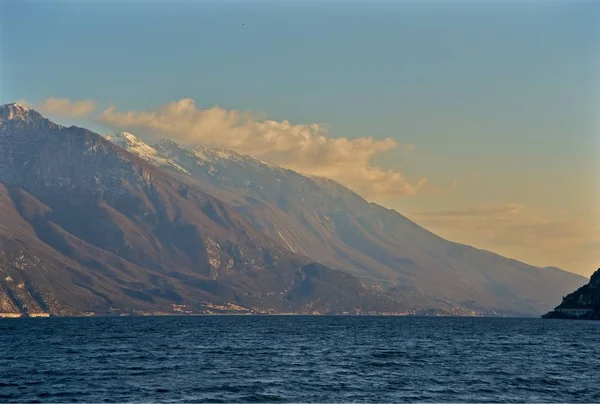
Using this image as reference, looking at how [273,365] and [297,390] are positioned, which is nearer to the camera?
[297,390]

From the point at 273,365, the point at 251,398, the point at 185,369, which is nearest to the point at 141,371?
the point at 185,369

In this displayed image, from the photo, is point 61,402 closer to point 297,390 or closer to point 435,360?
point 297,390

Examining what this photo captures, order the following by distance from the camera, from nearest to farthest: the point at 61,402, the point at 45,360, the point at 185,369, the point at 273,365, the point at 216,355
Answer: the point at 61,402 → the point at 185,369 → the point at 273,365 → the point at 45,360 → the point at 216,355

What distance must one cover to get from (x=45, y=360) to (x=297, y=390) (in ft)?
236

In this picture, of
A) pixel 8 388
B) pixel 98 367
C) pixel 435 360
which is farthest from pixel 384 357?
pixel 8 388

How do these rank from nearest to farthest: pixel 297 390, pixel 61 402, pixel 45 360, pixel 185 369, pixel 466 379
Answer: pixel 61 402, pixel 297 390, pixel 466 379, pixel 185 369, pixel 45 360

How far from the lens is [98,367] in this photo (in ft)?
529

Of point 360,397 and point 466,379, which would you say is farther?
point 466,379

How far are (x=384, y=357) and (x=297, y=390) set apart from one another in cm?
6190

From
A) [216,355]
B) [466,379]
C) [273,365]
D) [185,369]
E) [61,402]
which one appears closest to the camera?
[61,402]

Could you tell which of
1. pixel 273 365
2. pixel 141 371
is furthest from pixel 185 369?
pixel 273 365

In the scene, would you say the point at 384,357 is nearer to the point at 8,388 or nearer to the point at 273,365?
the point at 273,365

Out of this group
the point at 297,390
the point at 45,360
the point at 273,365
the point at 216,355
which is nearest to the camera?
the point at 297,390

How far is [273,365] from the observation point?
167m
